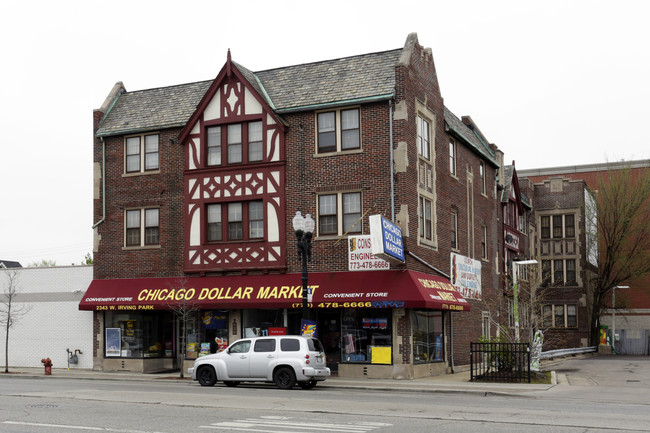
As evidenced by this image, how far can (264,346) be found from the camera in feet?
80.1

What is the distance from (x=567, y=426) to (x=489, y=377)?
13.1m

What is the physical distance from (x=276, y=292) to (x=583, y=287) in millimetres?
34597

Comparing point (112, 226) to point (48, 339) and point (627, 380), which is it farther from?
point (627, 380)

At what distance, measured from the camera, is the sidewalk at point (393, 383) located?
23266 mm

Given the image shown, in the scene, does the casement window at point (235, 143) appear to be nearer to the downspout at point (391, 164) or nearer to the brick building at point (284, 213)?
the brick building at point (284, 213)

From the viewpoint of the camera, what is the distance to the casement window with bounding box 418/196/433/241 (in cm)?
3072

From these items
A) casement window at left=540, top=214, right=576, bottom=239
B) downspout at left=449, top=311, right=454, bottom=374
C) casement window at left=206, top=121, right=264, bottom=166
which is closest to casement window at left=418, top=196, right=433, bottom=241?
downspout at left=449, top=311, right=454, bottom=374

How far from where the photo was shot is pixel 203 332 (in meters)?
32.1

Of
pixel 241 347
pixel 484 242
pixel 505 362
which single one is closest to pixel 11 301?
pixel 241 347

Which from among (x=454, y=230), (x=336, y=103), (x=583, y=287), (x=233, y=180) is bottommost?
(x=583, y=287)

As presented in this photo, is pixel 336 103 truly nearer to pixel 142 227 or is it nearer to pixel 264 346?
pixel 264 346

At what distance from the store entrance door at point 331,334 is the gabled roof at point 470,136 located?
10109 millimetres

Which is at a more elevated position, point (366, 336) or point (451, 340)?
point (366, 336)

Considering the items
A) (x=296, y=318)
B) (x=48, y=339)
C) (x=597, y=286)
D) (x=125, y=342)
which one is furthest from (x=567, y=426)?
(x=597, y=286)
